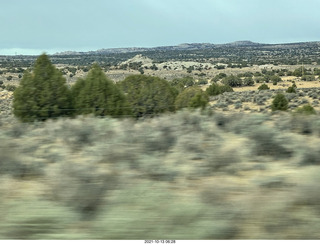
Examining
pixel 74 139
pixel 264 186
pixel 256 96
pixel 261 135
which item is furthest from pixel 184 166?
pixel 256 96

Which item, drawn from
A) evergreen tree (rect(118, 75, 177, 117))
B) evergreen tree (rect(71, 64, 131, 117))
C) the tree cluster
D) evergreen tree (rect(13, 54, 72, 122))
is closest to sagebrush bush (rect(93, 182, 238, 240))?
the tree cluster

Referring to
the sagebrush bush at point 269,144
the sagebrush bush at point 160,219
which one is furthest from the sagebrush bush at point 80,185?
the sagebrush bush at point 269,144

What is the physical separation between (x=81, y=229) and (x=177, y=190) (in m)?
1.68

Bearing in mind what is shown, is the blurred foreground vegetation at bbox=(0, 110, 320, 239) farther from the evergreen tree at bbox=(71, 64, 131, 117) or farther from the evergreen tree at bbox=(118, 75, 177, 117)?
the evergreen tree at bbox=(118, 75, 177, 117)

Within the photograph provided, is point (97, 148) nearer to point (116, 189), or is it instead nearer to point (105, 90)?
point (116, 189)

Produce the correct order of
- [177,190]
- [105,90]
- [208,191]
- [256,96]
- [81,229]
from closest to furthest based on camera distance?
[81,229] → [208,191] → [177,190] → [105,90] → [256,96]

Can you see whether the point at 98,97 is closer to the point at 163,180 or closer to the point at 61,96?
the point at 61,96

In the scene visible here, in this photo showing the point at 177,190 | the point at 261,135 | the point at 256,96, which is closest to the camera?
the point at 177,190

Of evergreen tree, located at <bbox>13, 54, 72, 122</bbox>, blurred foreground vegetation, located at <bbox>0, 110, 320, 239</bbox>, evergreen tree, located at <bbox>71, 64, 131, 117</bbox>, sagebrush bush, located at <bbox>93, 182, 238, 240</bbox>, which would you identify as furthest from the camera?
evergreen tree, located at <bbox>71, 64, 131, 117</bbox>

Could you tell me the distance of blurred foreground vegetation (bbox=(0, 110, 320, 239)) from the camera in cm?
430

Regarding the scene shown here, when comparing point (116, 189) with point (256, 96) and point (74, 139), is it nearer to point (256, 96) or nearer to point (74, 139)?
point (74, 139)

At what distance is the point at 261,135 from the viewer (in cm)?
813

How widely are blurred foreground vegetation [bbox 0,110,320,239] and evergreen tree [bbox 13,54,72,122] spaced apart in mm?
6971

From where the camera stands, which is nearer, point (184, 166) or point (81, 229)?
point (81, 229)
